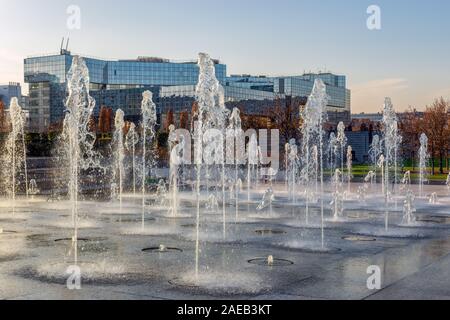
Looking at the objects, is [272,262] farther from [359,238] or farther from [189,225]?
[189,225]

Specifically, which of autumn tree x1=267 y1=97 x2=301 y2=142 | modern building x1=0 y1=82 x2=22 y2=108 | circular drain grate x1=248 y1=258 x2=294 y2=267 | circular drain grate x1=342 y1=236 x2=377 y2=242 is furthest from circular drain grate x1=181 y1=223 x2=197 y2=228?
modern building x1=0 y1=82 x2=22 y2=108

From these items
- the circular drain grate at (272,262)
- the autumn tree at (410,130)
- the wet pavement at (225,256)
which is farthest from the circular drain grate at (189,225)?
the autumn tree at (410,130)

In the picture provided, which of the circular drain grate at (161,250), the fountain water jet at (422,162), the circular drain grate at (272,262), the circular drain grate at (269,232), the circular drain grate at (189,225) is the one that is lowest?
the circular drain grate at (272,262)

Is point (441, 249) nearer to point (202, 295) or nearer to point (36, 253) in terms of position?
point (202, 295)

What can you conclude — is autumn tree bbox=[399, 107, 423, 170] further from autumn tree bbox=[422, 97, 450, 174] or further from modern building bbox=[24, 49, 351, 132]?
modern building bbox=[24, 49, 351, 132]

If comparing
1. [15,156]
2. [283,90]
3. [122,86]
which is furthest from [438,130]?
[283,90]

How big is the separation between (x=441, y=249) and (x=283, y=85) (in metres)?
121

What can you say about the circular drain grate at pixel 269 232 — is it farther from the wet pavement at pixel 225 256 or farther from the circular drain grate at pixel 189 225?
the circular drain grate at pixel 189 225

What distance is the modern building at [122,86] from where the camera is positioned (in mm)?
104750

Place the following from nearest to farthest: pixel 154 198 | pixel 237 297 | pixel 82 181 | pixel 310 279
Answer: pixel 237 297
pixel 310 279
pixel 154 198
pixel 82 181

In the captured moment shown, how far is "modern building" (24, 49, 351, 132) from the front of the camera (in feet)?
344

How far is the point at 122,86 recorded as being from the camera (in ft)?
375
